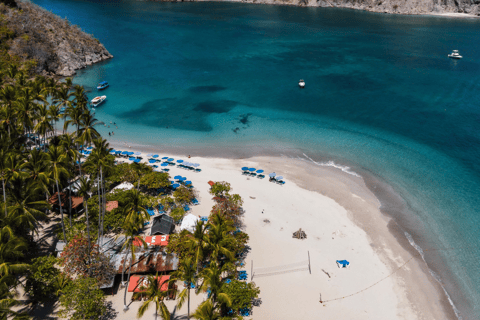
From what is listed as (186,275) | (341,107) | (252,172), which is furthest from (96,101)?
(186,275)

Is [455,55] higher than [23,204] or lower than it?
higher

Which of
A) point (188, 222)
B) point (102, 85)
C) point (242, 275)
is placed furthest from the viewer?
point (102, 85)

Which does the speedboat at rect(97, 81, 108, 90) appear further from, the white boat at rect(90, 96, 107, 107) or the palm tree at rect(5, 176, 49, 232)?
the palm tree at rect(5, 176, 49, 232)

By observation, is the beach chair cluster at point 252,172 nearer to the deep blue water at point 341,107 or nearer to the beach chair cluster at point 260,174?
the beach chair cluster at point 260,174

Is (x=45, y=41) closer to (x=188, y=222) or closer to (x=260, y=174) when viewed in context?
(x=260, y=174)

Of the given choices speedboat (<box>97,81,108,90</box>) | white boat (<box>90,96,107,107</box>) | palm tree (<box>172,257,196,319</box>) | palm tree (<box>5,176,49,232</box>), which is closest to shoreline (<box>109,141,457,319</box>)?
palm tree (<box>172,257,196,319</box>)

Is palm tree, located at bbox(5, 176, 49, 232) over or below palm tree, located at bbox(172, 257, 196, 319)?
over

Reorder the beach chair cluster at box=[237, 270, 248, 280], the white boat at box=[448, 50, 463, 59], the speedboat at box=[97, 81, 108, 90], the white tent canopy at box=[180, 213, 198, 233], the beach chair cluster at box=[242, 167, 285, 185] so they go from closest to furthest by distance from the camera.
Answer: the beach chair cluster at box=[237, 270, 248, 280], the white tent canopy at box=[180, 213, 198, 233], the beach chair cluster at box=[242, 167, 285, 185], the speedboat at box=[97, 81, 108, 90], the white boat at box=[448, 50, 463, 59]
